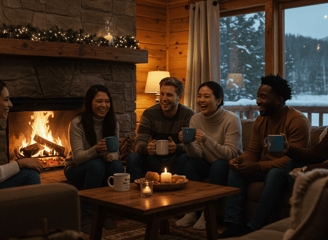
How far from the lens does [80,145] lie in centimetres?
291

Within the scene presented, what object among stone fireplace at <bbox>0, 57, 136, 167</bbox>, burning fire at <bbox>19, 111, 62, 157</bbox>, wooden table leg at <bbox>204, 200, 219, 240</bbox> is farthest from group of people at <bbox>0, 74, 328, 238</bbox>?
burning fire at <bbox>19, 111, 62, 157</bbox>

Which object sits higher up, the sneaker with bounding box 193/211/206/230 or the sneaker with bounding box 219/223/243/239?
the sneaker with bounding box 219/223/243/239

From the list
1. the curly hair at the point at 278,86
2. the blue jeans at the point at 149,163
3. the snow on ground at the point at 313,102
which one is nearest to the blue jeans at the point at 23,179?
the blue jeans at the point at 149,163

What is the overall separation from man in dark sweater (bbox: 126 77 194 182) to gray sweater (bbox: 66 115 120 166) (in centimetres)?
24

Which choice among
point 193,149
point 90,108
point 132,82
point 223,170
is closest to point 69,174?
point 90,108

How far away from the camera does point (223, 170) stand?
8.94ft

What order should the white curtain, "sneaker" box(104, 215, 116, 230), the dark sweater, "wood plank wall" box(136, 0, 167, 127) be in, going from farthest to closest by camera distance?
"wood plank wall" box(136, 0, 167, 127) → the white curtain → the dark sweater → "sneaker" box(104, 215, 116, 230)

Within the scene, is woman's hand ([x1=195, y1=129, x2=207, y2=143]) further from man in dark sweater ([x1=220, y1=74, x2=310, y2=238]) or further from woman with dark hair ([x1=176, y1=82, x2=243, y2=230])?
man in dark sweater ([x1=220, y1=74, x2=310, y2=238])

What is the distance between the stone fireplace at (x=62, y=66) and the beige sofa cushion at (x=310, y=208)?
2788 mm

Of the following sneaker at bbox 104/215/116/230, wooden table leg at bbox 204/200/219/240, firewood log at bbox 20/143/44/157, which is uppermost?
firewood log at bbox 20/143/44/157

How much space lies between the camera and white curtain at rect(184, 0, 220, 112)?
5.20m

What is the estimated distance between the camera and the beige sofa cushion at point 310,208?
99 centimetres

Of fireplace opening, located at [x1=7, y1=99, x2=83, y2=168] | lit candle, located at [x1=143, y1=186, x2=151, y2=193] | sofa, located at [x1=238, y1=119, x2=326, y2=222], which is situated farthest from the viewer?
fireplace opening, located at [x1=7, y1=99, x2=83, y2=168]

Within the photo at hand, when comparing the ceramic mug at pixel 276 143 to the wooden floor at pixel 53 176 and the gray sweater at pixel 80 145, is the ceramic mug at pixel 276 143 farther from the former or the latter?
the wooden floor at pixel 53 176
